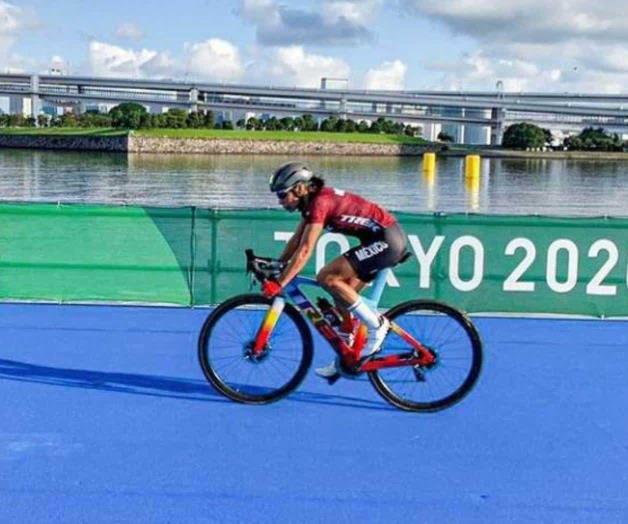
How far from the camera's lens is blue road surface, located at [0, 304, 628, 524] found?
444 centimetres

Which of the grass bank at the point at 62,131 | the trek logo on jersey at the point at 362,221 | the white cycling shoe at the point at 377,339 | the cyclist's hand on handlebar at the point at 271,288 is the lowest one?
the white cycling shoe at the point at 377,339

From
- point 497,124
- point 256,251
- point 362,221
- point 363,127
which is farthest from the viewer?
point 363,127

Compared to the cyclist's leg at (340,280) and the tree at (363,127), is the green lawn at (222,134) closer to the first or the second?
the tree at (363,127)

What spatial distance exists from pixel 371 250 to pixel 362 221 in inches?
8.5

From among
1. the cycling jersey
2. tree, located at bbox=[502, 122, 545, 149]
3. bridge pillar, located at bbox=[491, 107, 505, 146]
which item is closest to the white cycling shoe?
the cycling jersey

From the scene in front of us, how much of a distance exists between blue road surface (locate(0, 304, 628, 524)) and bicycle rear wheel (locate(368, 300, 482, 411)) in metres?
0.14

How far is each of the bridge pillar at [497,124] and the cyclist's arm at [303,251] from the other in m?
146

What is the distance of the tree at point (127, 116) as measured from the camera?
13588 cm

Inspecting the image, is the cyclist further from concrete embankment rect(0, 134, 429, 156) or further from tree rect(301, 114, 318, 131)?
tree rect(301, 114, 318, 131)

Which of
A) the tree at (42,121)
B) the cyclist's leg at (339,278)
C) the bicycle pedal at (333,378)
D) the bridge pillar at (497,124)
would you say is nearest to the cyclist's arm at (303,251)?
the cyclist's leg at (339,278)

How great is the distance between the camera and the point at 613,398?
648cm

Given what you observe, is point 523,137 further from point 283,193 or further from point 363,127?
point 283,193

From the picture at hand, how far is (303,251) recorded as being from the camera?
5.61 metres

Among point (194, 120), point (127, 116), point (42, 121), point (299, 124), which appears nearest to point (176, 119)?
point (194, 120)
